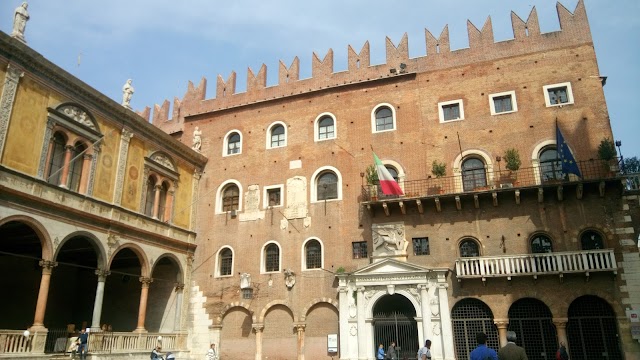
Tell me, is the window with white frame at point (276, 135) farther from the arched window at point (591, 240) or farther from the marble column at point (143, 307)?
the arched window at point (591, 240)

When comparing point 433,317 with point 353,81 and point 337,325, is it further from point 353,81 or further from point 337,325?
point 353,81

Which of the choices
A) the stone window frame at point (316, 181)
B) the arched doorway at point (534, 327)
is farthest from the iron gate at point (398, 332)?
the stone window frame at point (316, 181)

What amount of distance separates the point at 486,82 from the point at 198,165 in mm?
13068

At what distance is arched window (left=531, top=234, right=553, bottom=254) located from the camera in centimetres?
1722

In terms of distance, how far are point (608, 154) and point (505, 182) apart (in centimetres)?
339

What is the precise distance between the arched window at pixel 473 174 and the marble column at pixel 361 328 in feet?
18.4

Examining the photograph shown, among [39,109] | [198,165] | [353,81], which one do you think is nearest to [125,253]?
[198,165]

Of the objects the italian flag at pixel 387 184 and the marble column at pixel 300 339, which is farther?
the marble column at pixel 300 339

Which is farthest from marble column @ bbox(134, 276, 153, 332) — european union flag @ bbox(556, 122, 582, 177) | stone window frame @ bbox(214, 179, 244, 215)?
european union flag @ bbox(556, 122, 582, 177)

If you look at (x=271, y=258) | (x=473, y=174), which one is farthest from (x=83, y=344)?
(x=473, y=174)

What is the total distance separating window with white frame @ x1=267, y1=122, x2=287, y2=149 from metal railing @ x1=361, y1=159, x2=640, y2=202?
4.76 m

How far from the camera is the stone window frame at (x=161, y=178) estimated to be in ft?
63.2

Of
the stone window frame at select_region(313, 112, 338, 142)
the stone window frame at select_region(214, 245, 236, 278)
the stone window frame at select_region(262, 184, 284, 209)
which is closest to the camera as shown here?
the stone window frame at select_region(214, 245, 236, 278)

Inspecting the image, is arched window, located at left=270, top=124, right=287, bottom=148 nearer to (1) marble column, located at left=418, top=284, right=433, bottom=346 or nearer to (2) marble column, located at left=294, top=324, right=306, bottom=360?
(2) marble column, located at left=294, top=324, right=306, bottom=360
